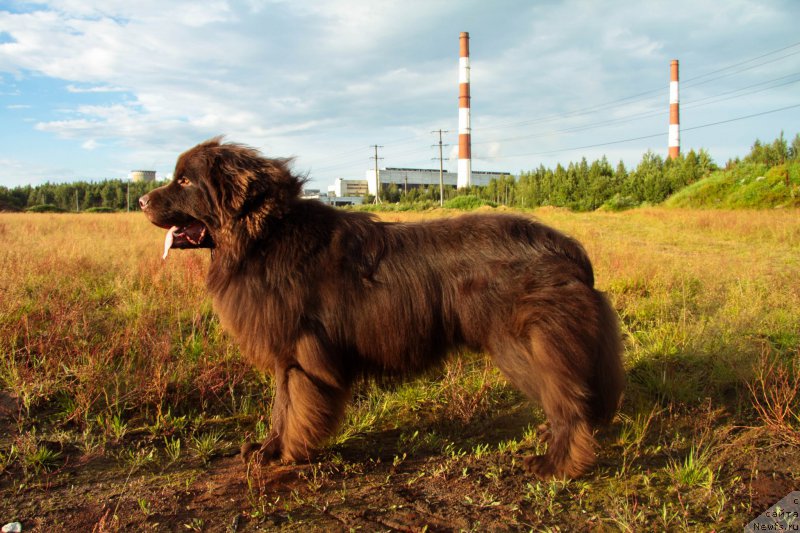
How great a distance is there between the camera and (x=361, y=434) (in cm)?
378

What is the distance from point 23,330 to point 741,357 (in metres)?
6.41

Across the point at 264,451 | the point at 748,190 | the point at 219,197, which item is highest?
the point at 748,190

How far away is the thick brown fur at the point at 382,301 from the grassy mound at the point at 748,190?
24759 millimetres

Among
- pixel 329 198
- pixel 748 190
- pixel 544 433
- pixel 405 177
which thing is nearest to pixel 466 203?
pixel 329 198

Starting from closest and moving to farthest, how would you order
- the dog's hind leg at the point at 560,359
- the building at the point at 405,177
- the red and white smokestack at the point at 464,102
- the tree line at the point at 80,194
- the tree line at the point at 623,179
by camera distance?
the dog's hind leg at the point at 560,359, the tree line at the point at 623,179, the red and white smokestack at the point at 464,102, the tree line at the point at 80,194, the building at the point at 405,177

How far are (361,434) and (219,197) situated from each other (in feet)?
6.41

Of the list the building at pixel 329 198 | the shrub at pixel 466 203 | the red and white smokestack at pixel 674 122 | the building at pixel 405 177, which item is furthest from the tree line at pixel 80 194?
the red and white smokestack at pixel 674 122

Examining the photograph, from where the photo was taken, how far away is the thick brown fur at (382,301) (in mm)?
3082

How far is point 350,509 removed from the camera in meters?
2.79

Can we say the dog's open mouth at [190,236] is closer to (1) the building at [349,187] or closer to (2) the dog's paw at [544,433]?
(2) the dog's paw at [544,433]

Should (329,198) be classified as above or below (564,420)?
above

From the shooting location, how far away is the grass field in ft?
9.11

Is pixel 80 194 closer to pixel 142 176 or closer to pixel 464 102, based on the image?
pixel 142 176

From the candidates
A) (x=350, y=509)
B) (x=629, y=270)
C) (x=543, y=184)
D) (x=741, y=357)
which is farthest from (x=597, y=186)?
(x=350, y=509)
